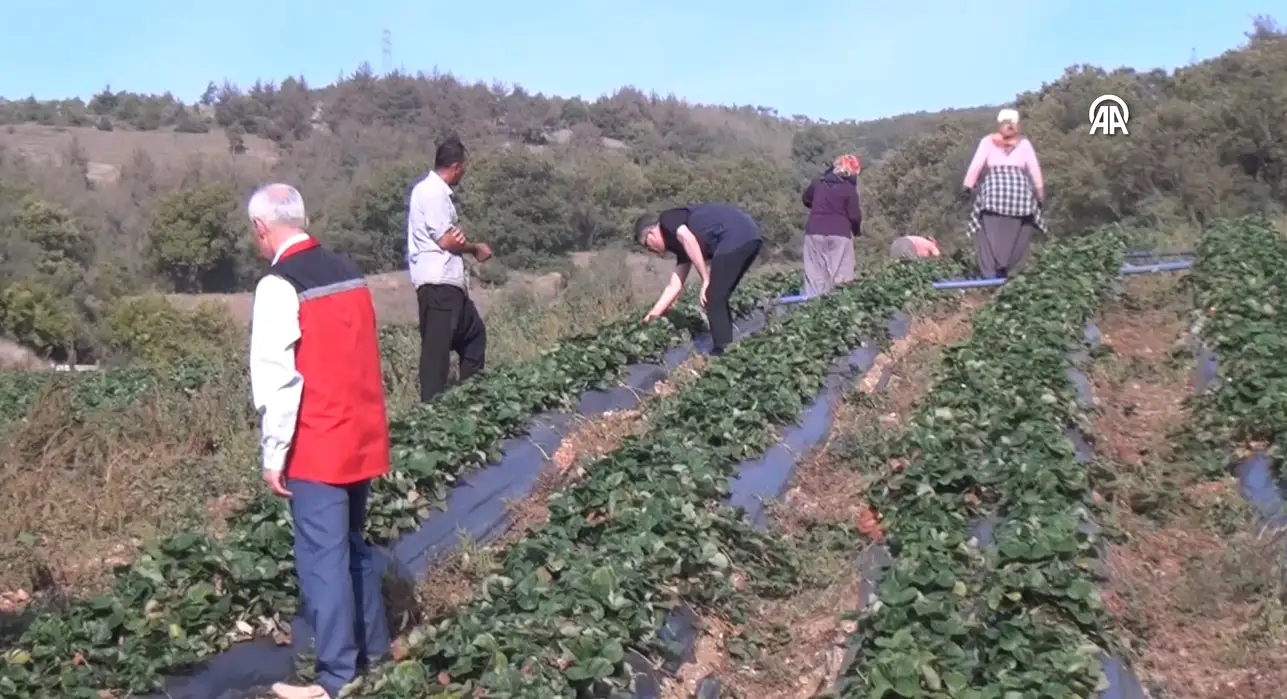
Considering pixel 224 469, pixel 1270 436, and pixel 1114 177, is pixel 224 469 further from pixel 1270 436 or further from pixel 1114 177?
pixel 1114 177

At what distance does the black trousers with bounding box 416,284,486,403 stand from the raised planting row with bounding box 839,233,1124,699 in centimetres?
298

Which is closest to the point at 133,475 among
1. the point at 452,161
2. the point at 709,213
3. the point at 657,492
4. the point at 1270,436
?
the point at 452,161

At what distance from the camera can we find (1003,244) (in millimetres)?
12125

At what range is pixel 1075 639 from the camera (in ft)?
13.0

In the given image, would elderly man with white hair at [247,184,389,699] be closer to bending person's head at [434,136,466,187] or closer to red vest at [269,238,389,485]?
red vest at [269,238,389,485]

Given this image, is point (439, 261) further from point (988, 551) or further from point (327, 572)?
point (988, 551)

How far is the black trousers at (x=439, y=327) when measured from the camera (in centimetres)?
812

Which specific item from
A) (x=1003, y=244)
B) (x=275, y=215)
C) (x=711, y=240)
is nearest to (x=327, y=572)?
(x=275, y=215)

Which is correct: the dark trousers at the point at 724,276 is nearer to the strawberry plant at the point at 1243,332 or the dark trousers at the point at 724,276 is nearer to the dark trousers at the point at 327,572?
the strawberry plant at the point at 1243,332

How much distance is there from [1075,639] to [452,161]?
16.7 feet

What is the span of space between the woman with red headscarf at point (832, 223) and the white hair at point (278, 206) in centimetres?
784

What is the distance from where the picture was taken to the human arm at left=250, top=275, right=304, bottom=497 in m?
3.99

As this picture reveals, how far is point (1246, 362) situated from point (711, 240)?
3.48m

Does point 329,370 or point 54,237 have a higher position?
point 329,370
